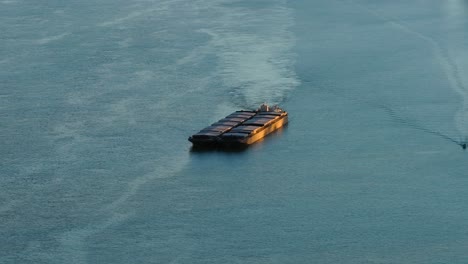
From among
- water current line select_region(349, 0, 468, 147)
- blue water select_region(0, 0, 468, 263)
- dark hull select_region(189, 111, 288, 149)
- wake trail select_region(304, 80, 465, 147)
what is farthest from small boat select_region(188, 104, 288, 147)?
water current line select_region(349, 0, 468, 147)

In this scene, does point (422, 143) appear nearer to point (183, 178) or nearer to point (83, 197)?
point (183, 178)

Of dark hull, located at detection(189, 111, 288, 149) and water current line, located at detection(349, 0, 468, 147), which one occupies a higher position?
dark hull, located at detection(189, 111, 288, 149)

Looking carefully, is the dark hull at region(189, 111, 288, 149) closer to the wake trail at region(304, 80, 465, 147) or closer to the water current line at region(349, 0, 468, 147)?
the wake trail at region(304, 80, 465, 147)

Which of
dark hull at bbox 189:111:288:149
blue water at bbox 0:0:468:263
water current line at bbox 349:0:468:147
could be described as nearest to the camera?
blue water at bbox 0:0:468:263

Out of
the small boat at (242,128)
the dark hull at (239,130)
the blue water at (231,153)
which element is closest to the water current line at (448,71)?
the blue water at (231,153)

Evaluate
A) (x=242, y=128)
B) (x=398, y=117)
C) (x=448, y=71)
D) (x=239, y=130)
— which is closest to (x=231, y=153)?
(x=239, y=130)

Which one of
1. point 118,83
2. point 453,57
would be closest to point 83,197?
point 118,83

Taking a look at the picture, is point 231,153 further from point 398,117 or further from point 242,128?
point 398,117

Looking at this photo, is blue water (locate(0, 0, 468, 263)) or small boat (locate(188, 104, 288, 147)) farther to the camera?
small boat (locate(188, 104, 288, 147))
